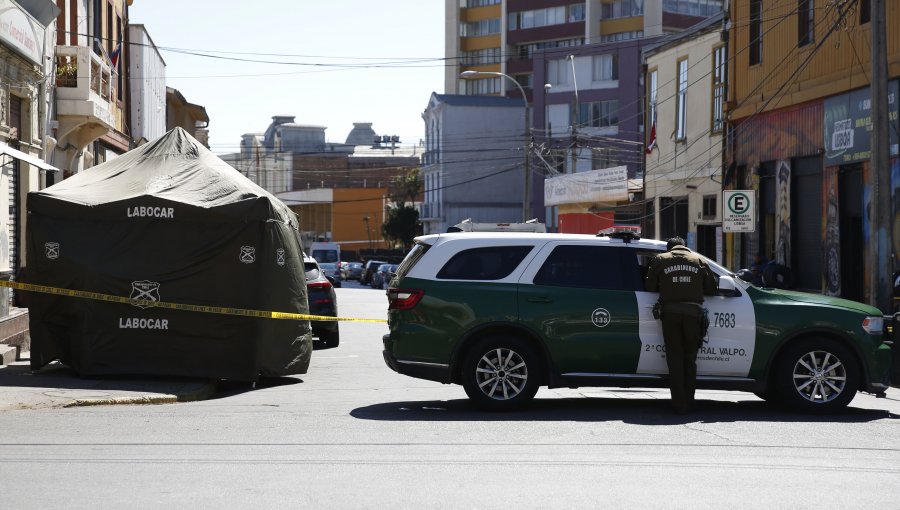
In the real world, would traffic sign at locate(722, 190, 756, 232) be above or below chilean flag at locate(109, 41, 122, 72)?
below

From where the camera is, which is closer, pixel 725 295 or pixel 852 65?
pixel 725 295

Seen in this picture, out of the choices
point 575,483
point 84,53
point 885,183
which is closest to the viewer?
point 575,483

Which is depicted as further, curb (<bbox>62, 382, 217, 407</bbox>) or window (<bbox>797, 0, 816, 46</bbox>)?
window (<bbox>797, 0, 816, 46</bbox>)

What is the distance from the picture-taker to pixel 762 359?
11.2m

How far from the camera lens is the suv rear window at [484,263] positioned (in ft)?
37.0

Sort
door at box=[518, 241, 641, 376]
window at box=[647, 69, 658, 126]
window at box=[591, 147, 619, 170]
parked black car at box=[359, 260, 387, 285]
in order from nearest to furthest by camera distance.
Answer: door at box=[518, 241, 641, 376] → window at box=[647, 69, 658, 126] → parked black car at box=[359, 260, 387, 285] → window at box=[591, 147, 619, 170]

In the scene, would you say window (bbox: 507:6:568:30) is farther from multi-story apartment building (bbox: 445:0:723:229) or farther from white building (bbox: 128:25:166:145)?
white building (bbox: 128:25:166:145)

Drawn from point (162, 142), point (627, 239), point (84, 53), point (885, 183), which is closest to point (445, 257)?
point (627, 239)

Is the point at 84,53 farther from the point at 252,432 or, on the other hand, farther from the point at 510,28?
the point at 510,28

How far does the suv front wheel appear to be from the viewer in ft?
36.5

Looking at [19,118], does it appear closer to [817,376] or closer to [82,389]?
[82,389]

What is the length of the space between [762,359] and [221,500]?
20.3 feet

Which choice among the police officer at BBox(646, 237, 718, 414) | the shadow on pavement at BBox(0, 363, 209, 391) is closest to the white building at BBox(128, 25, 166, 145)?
the shadow on pavement at BBox(0, 363, 209, 391)

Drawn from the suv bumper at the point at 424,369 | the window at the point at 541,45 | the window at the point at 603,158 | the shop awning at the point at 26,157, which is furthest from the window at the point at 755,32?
the window at the point at 541,45
